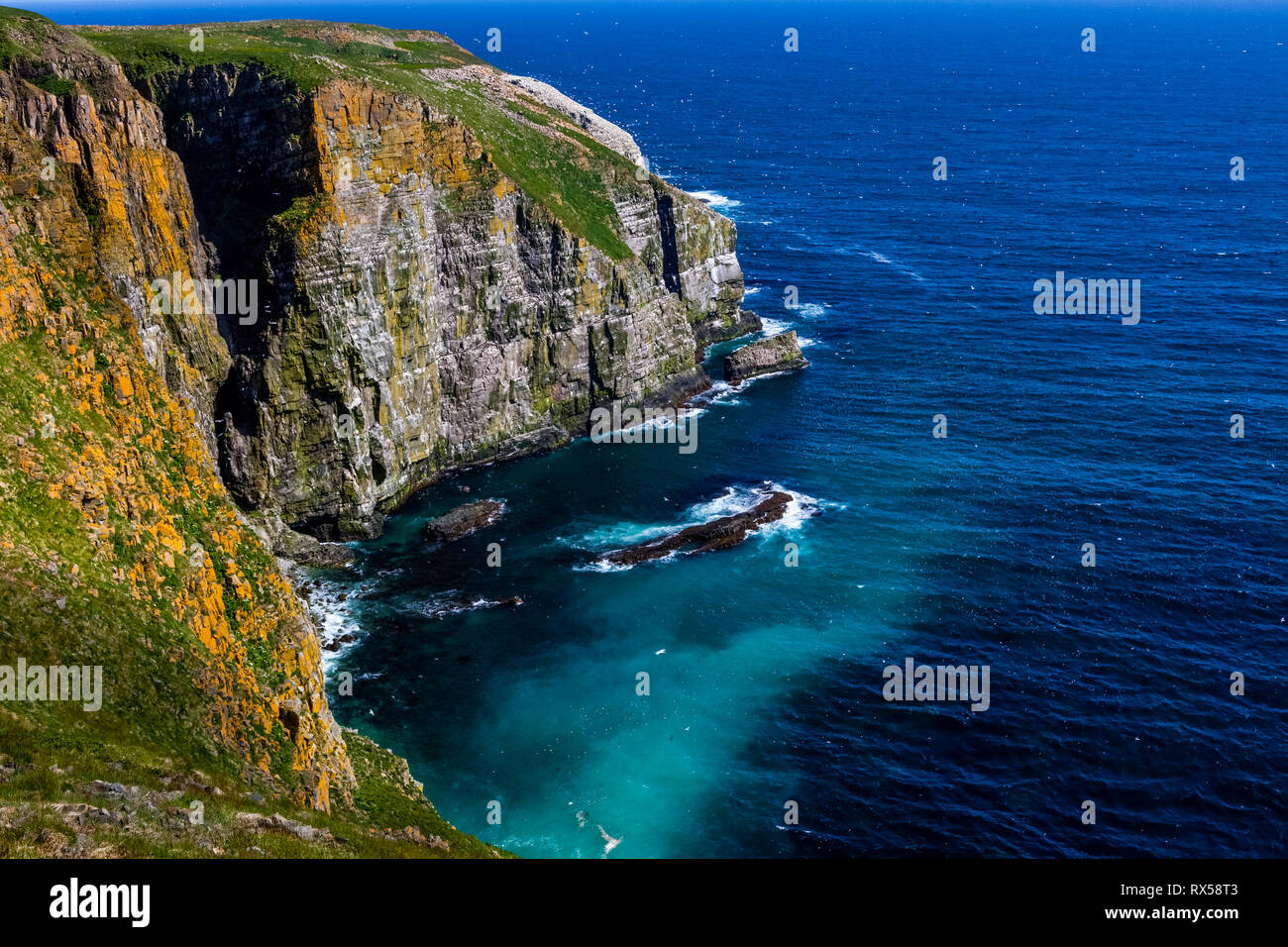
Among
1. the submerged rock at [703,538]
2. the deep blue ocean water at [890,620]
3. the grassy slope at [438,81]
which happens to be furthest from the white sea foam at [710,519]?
the grassy slope at [438,81]

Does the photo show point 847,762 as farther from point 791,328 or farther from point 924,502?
point 791,328

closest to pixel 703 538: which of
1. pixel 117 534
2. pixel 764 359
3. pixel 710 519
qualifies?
pixel 710 519

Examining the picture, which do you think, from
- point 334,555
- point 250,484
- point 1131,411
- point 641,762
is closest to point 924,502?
point 1131,411

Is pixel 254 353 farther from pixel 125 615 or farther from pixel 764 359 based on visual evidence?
pixel 764 359

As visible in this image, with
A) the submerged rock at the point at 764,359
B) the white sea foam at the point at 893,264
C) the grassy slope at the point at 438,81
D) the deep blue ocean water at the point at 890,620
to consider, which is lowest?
the deep blue ocean water at the point at 890,620

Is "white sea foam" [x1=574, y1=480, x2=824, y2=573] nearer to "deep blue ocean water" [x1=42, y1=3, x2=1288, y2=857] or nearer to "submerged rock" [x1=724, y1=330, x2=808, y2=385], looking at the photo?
"deep blue ocean water" [x1=42, y1=3, x2=1288, y2=857]

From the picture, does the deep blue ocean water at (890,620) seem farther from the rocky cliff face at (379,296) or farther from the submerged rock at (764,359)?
the rocky cliff face at (379,296)

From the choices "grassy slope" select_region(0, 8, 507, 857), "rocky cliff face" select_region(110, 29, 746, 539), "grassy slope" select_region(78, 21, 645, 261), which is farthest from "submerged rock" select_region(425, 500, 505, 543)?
"grassy slope" select_region(0, 8, 507, 857)
